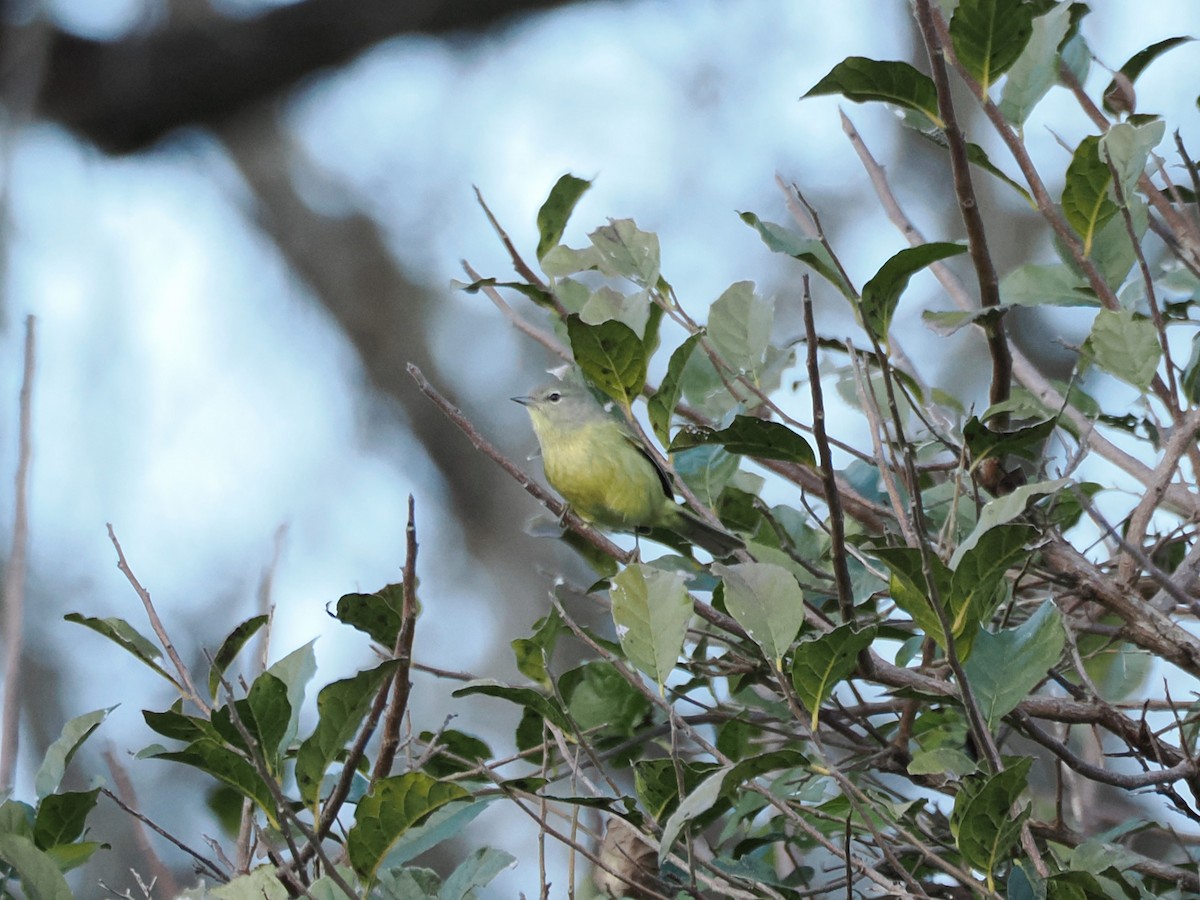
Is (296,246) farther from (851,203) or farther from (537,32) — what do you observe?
(851,203)

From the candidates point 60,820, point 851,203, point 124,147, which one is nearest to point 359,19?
point 124,147

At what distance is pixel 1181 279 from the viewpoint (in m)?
1.98

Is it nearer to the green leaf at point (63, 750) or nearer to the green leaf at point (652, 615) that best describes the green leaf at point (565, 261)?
the green leaf at point (652, 615)

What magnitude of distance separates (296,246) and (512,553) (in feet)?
8.38

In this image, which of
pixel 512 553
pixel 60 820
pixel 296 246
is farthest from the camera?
pixel 296 246

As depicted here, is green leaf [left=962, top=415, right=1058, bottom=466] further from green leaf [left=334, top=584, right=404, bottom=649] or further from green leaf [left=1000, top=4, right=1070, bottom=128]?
green leaf [left=334, top=584, right=404, bottom=649]

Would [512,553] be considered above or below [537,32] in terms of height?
below

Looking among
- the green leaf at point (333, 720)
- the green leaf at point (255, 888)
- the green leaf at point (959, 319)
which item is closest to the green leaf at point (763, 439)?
the green leaf at point (959, 319)

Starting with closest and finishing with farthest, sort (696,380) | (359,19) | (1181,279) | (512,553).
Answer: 1. (1181,279)
2. (696,380)
3. (359,19)
4. (512,553)

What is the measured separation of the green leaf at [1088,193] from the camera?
65.7 inches

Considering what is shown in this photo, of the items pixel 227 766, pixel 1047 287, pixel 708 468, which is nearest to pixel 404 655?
pixel 227 766

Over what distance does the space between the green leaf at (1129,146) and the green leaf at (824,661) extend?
2.39ft

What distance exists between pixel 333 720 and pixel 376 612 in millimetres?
184

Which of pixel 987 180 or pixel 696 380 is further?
pixel 987 180
